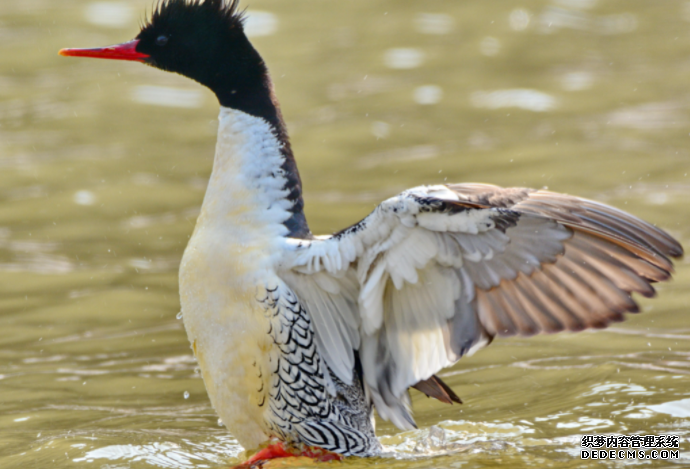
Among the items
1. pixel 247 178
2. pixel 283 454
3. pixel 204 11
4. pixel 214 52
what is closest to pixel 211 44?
pixel 214 52

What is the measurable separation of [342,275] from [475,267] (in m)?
0.63

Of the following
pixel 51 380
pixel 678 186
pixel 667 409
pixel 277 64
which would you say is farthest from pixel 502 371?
pixel 277 64

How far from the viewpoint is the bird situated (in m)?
4.40

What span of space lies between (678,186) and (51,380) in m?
5.93

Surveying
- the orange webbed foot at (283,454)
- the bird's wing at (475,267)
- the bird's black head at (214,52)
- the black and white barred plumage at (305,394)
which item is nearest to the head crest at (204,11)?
the bird's black head at (214,52)

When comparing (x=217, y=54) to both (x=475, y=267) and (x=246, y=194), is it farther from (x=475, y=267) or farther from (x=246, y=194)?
(x=475, y=267)

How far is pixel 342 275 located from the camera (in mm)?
4656

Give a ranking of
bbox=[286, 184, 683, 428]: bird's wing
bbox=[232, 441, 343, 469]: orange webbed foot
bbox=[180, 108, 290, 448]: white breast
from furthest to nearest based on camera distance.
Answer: bbox=[232, 441, 343, 469]: orange webbed foot
bbox=[180, 108, 290, 448]: white breast
bbox=[286, 184, 683, 428]: bird's wing

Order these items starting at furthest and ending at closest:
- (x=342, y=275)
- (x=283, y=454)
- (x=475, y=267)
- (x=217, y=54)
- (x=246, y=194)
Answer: (x=217, y=54) < (x=283, y=454) < (x=246, y=194) < (x=342, y=275) < (x=475, y=267)

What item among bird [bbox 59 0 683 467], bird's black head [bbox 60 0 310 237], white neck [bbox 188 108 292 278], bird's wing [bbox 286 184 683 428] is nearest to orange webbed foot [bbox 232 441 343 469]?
bird [bbox 59 0 683 467]

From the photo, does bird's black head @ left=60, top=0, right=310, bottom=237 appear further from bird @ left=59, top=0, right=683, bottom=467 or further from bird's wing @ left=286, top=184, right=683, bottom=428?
bird's wing @ left=286, top=184, right=683, bottom=428

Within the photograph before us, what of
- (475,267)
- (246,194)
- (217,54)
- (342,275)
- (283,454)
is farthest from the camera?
(217,54)

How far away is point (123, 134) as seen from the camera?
10766mm

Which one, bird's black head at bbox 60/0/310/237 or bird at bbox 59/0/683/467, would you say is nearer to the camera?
bird at bbox 59/0/683/467
